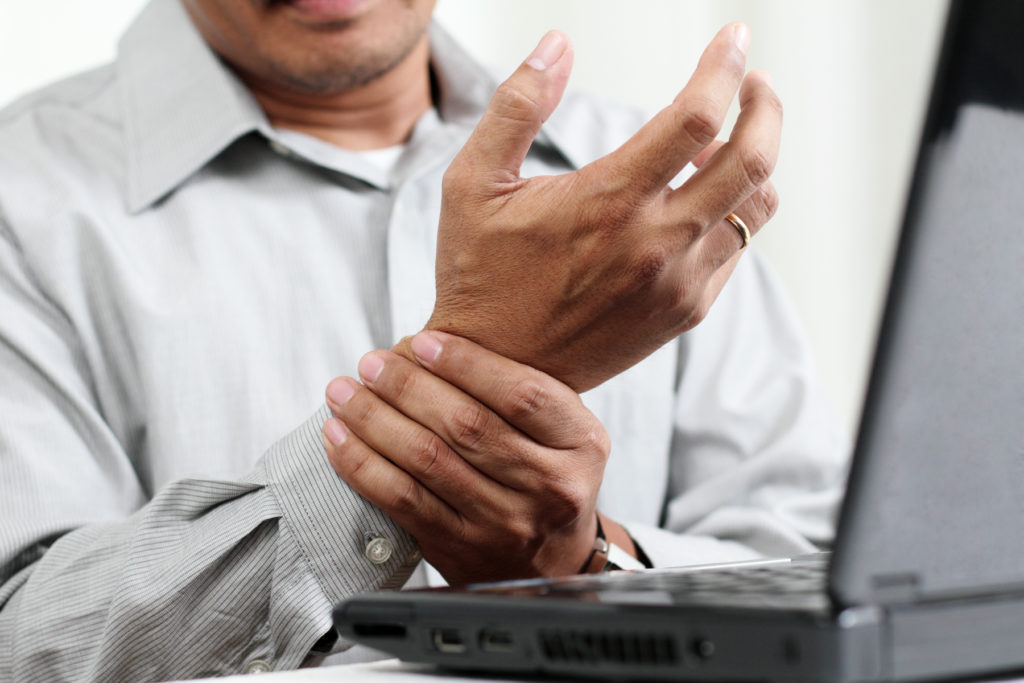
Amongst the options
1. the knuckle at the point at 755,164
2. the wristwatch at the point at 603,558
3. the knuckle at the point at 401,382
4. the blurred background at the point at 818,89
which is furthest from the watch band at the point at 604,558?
the blurred background at the point at 818,89

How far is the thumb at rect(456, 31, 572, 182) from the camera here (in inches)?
20.5

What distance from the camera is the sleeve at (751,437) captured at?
1.01 m

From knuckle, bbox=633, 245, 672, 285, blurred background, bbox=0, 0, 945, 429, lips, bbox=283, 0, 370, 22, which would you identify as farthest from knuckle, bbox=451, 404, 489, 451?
blurred background, bbox=0, 0, 945, 429

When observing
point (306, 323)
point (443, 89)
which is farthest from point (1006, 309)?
point (443, 89)

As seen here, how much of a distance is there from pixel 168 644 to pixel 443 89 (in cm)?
75

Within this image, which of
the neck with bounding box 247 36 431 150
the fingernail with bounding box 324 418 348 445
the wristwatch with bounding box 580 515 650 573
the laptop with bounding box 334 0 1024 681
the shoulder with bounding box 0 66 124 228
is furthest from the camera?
the neck with bounding box 247 36 431 150

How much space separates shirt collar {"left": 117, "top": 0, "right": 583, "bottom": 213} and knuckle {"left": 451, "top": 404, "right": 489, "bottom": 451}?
0.50 meters

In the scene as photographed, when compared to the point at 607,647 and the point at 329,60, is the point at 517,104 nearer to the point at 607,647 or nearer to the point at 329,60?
the point at 607,647

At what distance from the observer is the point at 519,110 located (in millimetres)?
521

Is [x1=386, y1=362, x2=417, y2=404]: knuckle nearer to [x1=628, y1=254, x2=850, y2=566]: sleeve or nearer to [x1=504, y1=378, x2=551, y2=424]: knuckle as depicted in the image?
[x1=504, y1=378, x2=551, y2=424]: knuckle

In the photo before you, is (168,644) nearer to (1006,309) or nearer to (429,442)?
(429,442)

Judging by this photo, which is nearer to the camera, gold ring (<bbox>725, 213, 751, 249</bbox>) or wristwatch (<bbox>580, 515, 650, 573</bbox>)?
gold ring (<bbox>725, 213, 751, 249</bbox>)

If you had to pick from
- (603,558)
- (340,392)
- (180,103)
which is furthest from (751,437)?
(180,103)

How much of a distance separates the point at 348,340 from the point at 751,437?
0.45 metres
